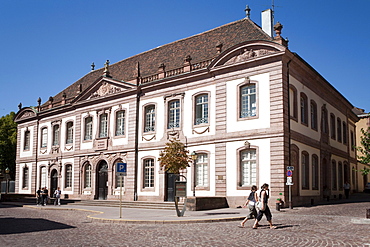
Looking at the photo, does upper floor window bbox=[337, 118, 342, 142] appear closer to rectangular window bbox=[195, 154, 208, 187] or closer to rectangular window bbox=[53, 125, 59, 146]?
rectangular window bbox=[195, 154, 208, 187]

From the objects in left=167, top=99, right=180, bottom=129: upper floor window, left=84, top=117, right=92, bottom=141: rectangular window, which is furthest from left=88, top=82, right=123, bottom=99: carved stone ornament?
left=167, top=99, right=180, bottom=129: upper floor window

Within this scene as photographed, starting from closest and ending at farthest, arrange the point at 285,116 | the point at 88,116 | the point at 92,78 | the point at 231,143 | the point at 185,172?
1. the point at 285,116
2. the point at 231,143
3. the point at 185,172
4. the point at 88,116
5. the point at 92,78

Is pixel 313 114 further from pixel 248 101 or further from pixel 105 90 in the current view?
pixel 105 90

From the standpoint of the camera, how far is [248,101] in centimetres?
2431

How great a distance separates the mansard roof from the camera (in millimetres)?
27392

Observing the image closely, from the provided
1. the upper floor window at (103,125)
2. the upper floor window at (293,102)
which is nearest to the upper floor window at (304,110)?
the upper floor window at (293,102)

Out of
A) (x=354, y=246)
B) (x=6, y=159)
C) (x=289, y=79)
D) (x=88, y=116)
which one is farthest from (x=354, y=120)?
(x=6, y=159)

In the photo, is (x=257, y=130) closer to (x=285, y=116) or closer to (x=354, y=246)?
(x=285, y=116)

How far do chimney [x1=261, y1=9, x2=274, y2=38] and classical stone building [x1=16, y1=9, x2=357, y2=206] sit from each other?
2.65 ft

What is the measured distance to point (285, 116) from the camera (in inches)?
902

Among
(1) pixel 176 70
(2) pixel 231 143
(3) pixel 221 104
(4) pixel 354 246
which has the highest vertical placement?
(1) pixel 176 70

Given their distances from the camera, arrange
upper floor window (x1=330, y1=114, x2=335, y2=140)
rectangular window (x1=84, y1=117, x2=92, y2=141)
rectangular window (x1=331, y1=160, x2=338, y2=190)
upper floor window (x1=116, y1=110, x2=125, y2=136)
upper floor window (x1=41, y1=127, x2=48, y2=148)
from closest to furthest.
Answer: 1. rectangular window (x1=331, y1=160, x2=338, y2=190)
2. upper floor window (x1=116, y1=110, x2=125, y2=136)
3. upper floor window (x1=330, y1=114, x2=335, y2=140)
4. rectangular window (x1=84, y1=117, x2=92, y2=141)
5. upper floor window (x1=41, y1=127, x2=48, y2=148)

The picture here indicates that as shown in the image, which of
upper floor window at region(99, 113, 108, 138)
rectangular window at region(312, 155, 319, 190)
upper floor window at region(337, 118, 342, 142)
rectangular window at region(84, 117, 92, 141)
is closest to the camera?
rectangular window at region(312, 155, 319, 190)

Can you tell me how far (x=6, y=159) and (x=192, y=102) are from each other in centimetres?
3310
